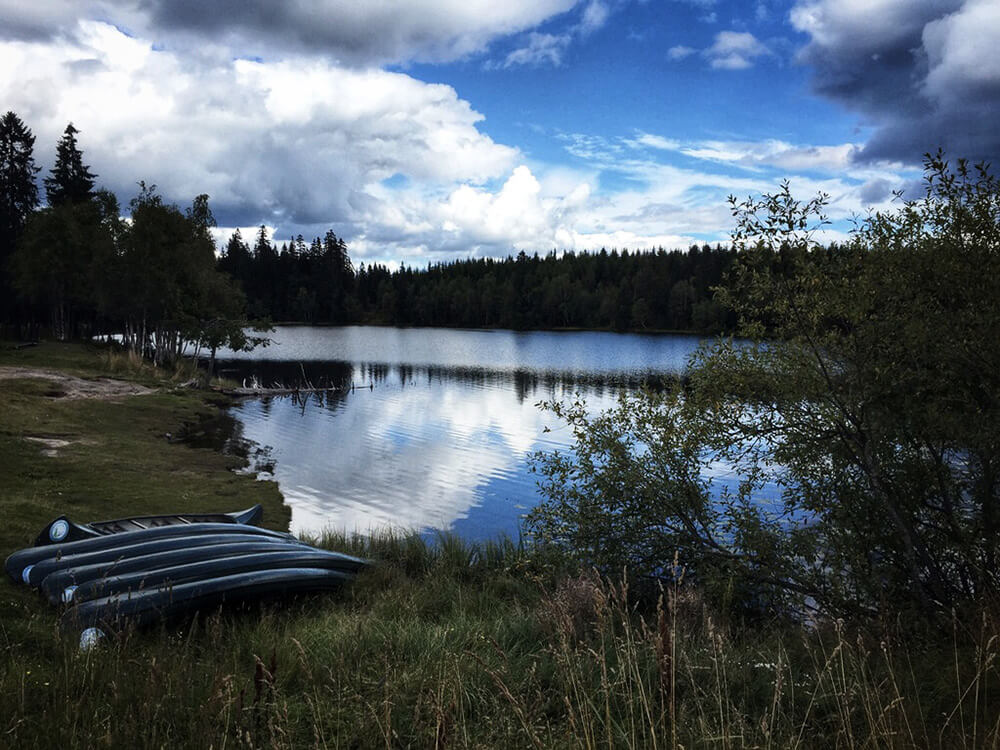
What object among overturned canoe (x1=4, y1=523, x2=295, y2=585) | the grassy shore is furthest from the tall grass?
overturned canoe (x1=4, y1=523, x2=295, y2=585)

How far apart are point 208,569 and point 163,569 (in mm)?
577

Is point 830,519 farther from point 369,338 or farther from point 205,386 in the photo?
point 369,338

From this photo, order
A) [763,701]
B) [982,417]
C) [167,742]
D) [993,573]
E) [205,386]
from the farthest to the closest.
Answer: [205,386], [993,573], [982,417], [763,701], [167,742]

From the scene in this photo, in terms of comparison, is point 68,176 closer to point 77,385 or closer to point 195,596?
point 77,385

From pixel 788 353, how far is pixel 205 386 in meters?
43.6

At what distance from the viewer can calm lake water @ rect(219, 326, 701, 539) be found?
20.1m

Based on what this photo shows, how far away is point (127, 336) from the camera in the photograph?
6400 cm

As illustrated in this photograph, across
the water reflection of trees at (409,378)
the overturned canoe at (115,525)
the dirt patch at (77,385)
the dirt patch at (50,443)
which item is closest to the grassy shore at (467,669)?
the overturned canoe at (115,525)

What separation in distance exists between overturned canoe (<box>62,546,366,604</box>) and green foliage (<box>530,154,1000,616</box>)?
4.27m

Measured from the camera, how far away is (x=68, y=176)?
68812 millimetres

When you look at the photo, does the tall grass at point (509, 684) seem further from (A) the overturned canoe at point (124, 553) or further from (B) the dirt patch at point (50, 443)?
(B) the dirt patch at point (50, 443)

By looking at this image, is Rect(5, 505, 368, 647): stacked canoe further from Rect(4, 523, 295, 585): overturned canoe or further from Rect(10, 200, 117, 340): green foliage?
Rect(10, 200, 117, 340): green foliage

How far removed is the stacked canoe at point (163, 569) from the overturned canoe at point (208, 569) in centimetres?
1

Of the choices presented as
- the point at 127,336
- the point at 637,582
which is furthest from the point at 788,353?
the point at 127,336
